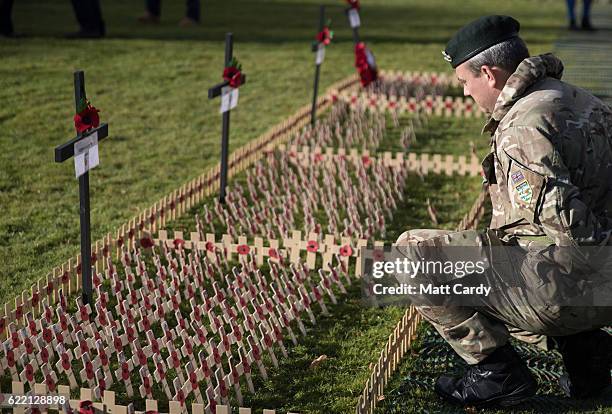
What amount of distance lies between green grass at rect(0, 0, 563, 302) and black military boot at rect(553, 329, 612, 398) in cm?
386

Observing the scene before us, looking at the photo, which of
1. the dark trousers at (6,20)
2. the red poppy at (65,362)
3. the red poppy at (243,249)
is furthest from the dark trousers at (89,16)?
the red poppy at (65,362)

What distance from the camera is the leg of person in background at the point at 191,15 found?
2027 cm

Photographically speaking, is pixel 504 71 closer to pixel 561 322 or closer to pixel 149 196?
pixel 561 322

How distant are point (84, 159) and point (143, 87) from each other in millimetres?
8384

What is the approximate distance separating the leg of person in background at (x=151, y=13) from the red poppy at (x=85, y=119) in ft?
48.9

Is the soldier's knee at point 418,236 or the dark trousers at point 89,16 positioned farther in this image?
the dark trousers at point 89,16

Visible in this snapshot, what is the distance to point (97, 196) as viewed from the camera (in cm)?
893

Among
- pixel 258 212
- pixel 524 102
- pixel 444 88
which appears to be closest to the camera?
pixel 524 102

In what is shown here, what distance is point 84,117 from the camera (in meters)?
5.95

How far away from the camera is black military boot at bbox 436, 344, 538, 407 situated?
4953 mm

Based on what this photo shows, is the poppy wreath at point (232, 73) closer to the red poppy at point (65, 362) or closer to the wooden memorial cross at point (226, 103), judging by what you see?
the wooden memorial cross at point (226, 103)

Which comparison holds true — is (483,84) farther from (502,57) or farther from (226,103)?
(226,103)

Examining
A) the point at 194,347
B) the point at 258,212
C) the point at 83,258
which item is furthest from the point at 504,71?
the point at 258,212

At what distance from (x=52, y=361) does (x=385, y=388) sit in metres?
2.05
